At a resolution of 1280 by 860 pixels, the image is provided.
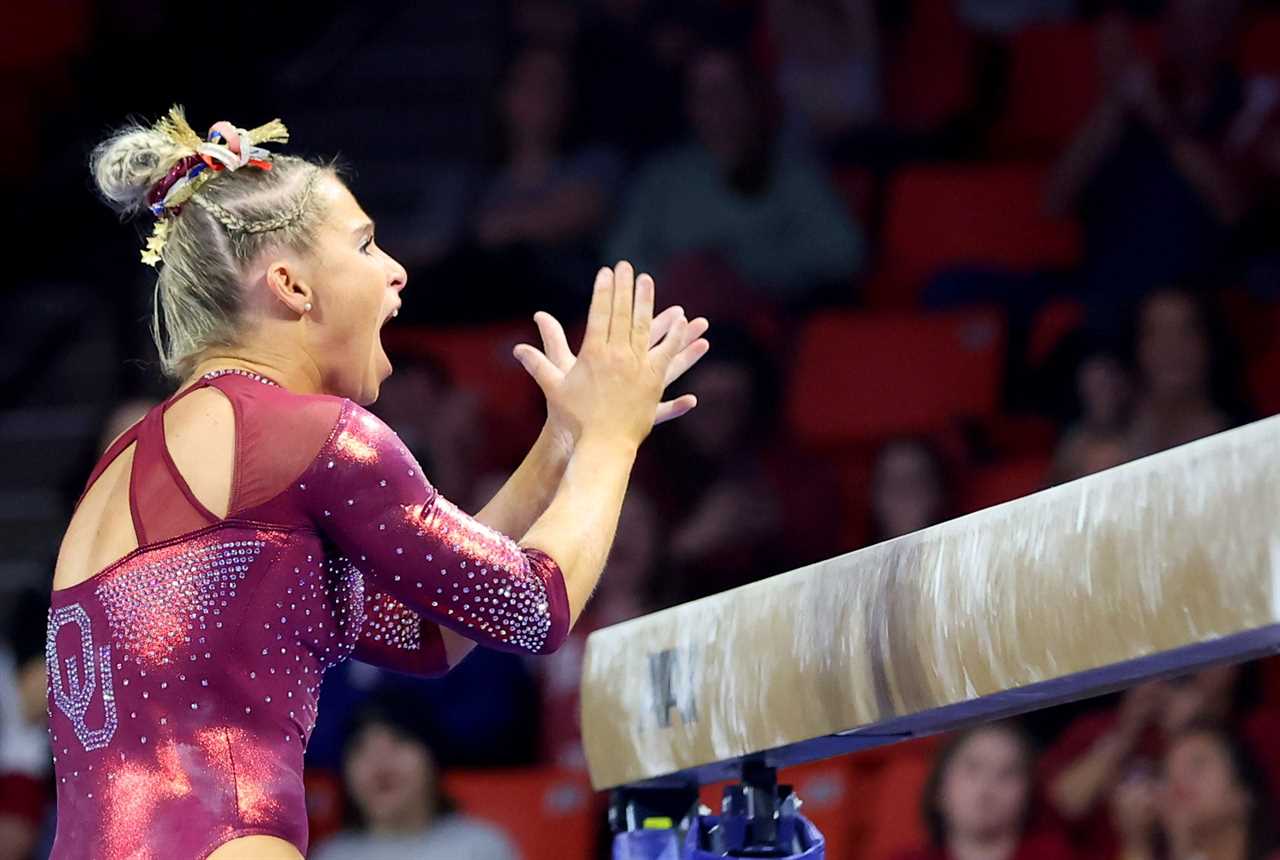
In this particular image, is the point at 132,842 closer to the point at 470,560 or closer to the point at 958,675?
the point at 470,560

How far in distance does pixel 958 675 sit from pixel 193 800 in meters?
0.87

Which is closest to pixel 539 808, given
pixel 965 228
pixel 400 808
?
pixel 400 808

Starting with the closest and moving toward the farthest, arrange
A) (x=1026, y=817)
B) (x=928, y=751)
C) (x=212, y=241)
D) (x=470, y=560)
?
(x=470, y=560), (x=212, y=241), (x=1026, y=817), (x=928, y=751)

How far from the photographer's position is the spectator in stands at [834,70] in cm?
671

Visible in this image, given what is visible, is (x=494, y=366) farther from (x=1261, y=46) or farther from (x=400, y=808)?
(x=1261, y=46)

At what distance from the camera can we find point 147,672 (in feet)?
6.43

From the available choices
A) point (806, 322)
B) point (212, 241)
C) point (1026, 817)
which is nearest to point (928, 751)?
point (1026, 817)

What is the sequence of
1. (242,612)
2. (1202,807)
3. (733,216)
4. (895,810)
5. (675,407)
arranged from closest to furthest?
(242,612)
(675,407)
(1202,807)
(895,810)
(733,216)

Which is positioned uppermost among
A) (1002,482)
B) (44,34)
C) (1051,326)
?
Answer: (44,34)

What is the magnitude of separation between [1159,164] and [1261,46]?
2.70 feet

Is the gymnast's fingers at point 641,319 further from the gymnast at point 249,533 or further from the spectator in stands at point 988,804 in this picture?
the spectator in stands at point 988,804

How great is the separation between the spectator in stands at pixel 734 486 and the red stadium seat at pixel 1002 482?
0.48 meters

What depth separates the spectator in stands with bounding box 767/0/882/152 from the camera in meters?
6.71

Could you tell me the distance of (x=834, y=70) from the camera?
673cm
